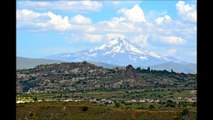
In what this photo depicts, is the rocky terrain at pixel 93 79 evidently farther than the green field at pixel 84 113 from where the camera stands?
Yes

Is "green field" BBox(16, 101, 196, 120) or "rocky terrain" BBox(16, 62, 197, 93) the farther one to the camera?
"rocky terrain" BBox(16, 62, 197, 93)

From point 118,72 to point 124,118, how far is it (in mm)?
68621

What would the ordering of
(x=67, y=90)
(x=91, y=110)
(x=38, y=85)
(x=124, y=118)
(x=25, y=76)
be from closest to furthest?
1. (x=124, y=118)
2. (x=91, y=110)
3. (x=67, y=90)
4. (x=38, y=85)
5. (x=25, y=76)

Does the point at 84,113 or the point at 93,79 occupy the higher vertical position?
the point at 93,79

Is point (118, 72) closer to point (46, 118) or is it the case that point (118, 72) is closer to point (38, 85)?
point (38, 85)

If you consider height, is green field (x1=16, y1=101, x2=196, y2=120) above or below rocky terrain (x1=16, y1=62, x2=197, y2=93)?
below

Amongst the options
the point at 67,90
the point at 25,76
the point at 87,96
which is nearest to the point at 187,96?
the point at 87,96

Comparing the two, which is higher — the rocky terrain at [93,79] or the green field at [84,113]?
the rocky terrain at [93,79]

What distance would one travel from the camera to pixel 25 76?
392 ft

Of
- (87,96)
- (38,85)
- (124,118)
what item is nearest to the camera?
(124,118)

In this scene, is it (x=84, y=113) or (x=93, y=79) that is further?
(x=93, y=79)
